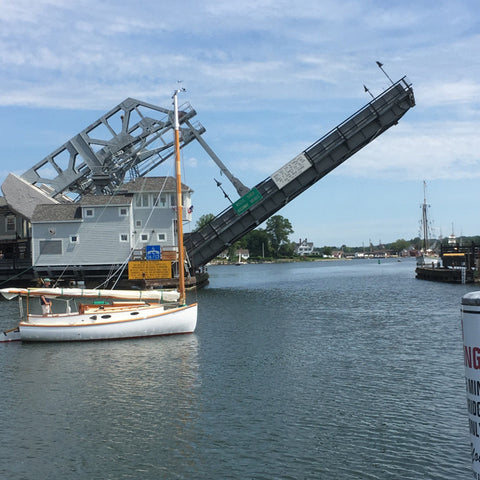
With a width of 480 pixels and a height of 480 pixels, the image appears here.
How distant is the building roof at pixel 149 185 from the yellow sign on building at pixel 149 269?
6.33 m

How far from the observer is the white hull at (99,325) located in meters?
22.9

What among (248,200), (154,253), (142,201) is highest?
(142,201)

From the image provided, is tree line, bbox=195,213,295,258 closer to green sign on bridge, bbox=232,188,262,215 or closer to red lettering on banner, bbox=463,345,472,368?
green sign on bridge, bbox=232,188,262,215

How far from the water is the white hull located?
45cm

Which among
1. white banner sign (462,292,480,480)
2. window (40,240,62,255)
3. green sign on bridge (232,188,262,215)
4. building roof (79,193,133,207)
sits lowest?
white banner sign (462,292,480,480)

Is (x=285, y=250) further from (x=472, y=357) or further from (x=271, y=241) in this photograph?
(x=472, y=357)

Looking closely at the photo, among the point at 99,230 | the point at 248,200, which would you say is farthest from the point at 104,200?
the point at 248,200

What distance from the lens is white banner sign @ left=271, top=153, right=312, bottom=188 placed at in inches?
1539

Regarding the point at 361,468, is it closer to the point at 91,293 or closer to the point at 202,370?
the point at 202,370

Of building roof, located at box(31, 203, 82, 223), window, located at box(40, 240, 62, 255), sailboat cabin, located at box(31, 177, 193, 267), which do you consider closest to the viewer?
sailboat cabin, located at box(31, 177, 193, 267)

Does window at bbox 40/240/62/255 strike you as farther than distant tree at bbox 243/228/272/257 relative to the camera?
No

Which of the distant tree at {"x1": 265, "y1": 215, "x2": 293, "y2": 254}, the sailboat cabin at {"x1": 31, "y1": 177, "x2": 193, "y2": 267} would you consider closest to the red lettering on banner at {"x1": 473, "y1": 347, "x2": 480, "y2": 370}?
the sailboat cabin at {"x1": 31, "y1": 177, "x2": 193, "y2": 267}

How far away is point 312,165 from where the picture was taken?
3912 centimetres

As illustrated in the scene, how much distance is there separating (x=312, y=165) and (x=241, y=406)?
27.4 meters
